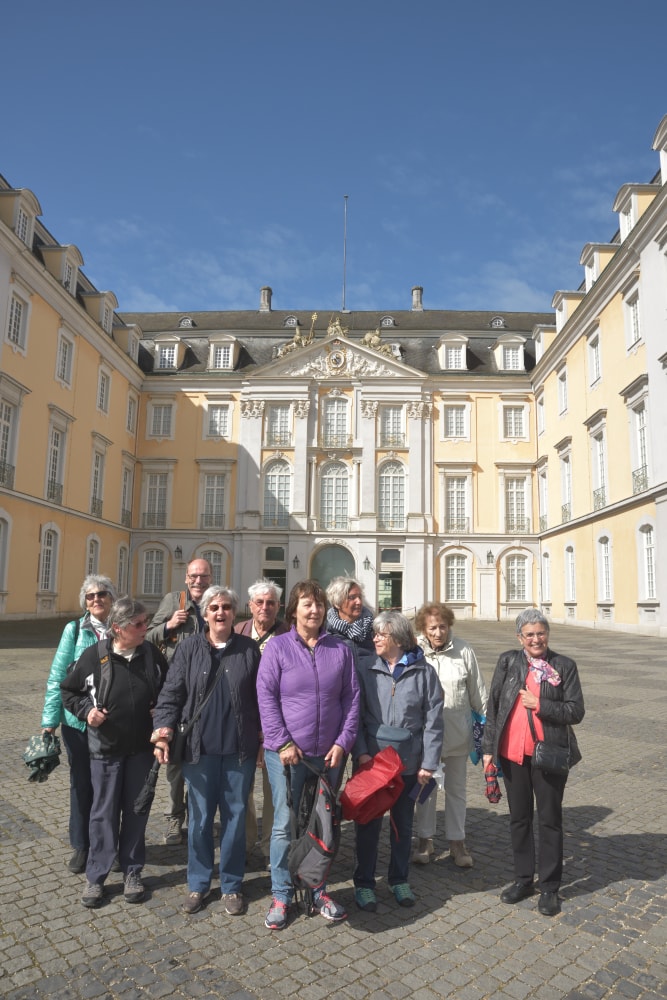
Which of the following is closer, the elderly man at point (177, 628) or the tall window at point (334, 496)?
the elderly man at point (177, 628)

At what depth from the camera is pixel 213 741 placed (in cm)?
365

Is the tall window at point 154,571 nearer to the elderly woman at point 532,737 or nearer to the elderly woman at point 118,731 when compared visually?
the elderly woman at point 118,731

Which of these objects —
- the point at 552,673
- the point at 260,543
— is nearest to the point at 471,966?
the point at 552,673

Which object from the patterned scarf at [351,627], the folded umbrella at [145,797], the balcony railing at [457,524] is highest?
the balcony railing at [457,524]

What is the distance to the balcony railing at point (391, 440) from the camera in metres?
33.2

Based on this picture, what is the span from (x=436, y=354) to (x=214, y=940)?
33.5 metres

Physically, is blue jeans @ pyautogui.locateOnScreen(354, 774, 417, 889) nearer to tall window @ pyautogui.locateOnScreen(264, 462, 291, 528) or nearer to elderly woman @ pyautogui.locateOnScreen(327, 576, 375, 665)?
elderly woman @ pyautogui.locateOnScreen(327, 576, 375, 665)

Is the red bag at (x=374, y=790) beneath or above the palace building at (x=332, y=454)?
beneath

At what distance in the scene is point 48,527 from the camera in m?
24.5

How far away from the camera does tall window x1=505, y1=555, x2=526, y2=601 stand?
3206 cm

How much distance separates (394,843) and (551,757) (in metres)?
1.00

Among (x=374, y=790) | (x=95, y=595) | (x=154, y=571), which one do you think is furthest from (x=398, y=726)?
(x=154, y=571)

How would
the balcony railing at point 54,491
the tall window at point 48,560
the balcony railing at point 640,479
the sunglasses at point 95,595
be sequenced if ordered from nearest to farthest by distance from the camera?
the sunglasses at point 95,595
the balcony railing at point 640,479
the tall window at point 48,560
the balcony railing at point 54,491

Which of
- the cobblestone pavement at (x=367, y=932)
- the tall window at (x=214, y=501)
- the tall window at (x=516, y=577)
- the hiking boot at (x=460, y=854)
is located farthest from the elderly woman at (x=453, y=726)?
the tall window at (x=214, y=501)
